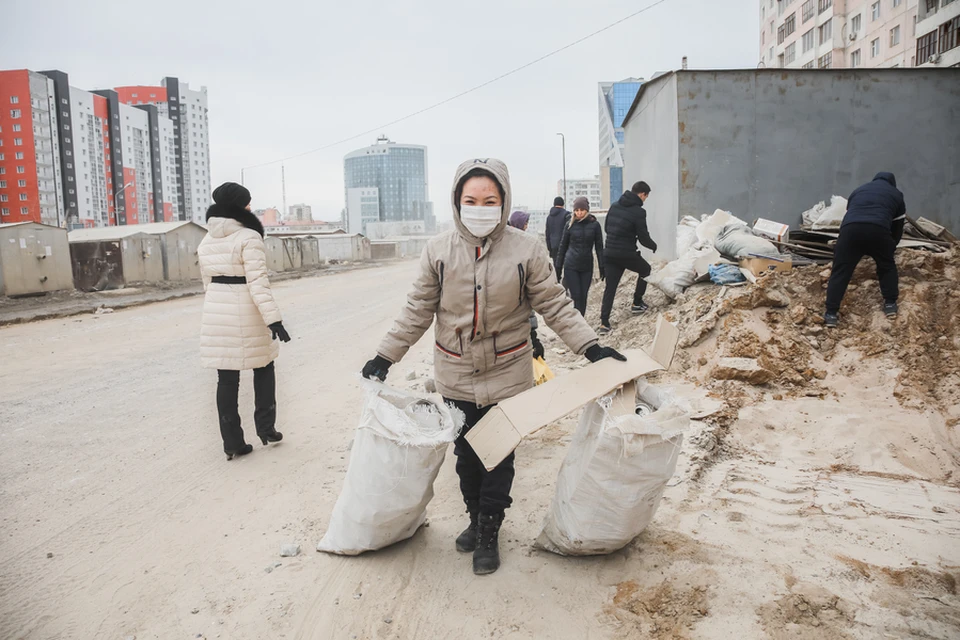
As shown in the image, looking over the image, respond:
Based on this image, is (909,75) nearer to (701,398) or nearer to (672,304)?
(672,304)

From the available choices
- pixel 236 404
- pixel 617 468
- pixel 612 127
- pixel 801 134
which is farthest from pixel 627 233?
pixel 612 127

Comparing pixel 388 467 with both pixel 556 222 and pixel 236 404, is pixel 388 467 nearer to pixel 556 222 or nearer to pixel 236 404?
pixel 236 404

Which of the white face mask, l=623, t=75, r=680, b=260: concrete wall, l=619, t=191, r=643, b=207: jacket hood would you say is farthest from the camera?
l=623, t=75, r=680, b=260: concrete wall

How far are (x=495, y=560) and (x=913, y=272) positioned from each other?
573cm

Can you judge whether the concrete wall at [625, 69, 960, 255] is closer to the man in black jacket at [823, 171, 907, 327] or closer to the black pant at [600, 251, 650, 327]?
the black pant at [600, 251, 650, 327]

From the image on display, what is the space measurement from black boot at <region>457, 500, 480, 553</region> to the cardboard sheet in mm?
594

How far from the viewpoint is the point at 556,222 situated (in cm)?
1028

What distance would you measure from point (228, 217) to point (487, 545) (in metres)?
2.86

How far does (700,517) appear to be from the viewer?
329 centimetres

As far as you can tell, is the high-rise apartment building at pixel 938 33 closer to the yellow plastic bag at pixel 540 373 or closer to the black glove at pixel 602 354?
the yellow plastic bag at pixel 540 373

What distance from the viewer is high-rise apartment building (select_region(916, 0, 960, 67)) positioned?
2702 centimetres

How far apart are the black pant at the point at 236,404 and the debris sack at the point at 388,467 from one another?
170 centimetres

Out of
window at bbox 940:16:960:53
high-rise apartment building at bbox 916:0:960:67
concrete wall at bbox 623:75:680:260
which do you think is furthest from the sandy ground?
window at bbox 940:16:960:53

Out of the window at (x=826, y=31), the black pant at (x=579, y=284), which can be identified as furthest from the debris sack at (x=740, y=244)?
the window at (x=826, y=31)
